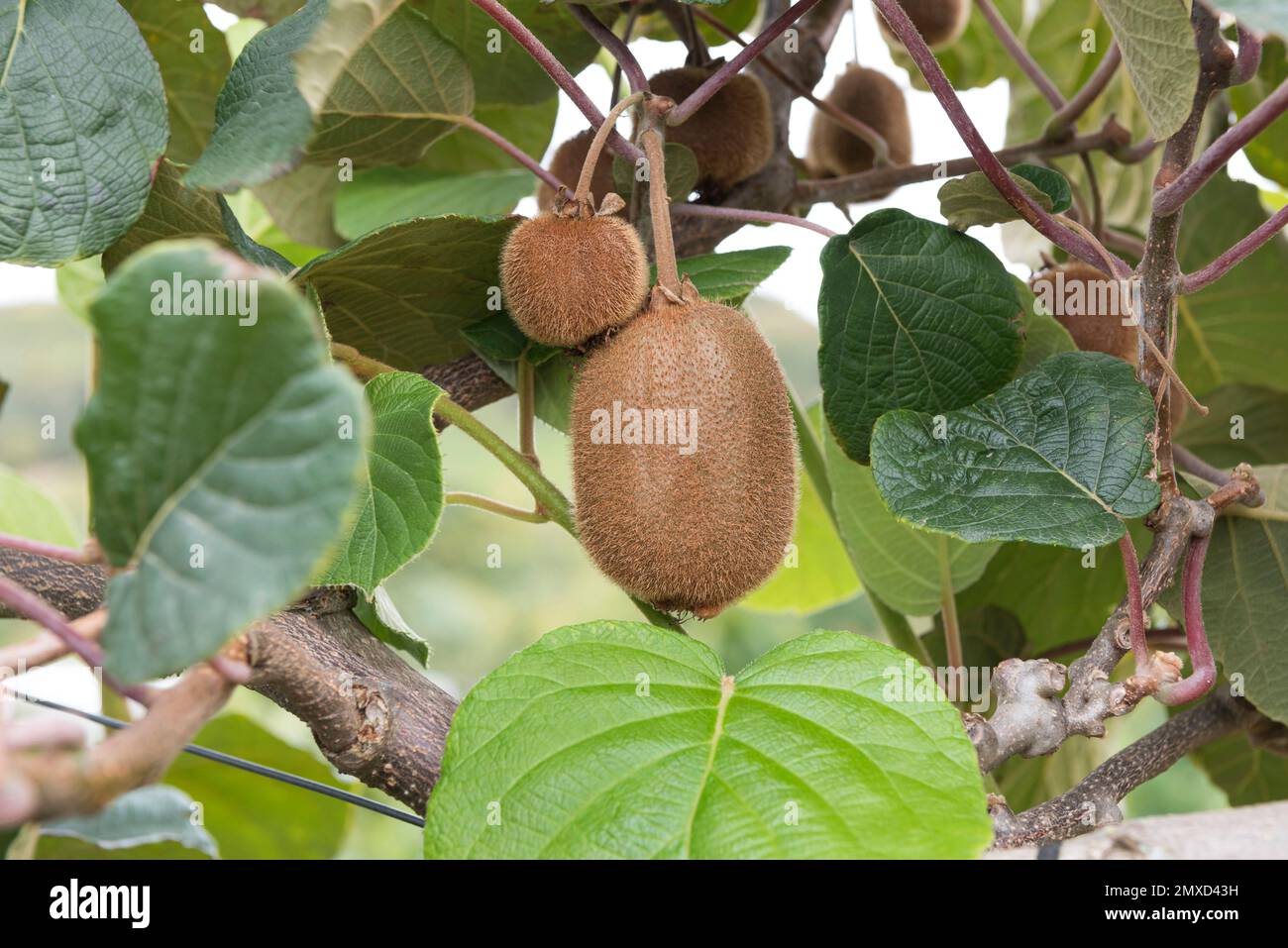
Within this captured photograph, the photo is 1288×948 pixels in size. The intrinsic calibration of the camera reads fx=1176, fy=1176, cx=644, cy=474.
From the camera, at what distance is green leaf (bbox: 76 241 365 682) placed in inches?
9.0

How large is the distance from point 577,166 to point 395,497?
0.23m

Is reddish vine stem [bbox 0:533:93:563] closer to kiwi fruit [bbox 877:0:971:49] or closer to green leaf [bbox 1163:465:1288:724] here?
green leaf [bbox 1163:465:1288:724]

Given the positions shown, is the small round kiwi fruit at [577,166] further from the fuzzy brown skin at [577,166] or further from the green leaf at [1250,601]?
the green leaf at [1250,601]

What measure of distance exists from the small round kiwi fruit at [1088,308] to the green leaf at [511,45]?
0.25 m

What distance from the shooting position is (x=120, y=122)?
17.0 inches

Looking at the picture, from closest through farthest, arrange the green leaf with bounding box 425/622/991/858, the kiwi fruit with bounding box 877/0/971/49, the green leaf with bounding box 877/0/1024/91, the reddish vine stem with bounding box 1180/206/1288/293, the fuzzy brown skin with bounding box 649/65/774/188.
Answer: the green leaf with bounding box 425/622/991/858, the reddish vine stem with bounding box 1180/206/1288/293, the fuzzy brown skin with bounding box 649/65/774/188, the kiwi fruit with bounding box 877/0/971/49, the green leaf with bounding box 877/0/1024/91

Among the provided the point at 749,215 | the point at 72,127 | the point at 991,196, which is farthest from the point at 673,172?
the point at 72,127

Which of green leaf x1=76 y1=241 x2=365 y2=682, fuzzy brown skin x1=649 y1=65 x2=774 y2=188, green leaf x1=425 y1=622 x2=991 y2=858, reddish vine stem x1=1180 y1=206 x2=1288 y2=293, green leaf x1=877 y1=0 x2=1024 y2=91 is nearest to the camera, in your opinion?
green leaf x1=76 y1=241 x2=365 y2=682

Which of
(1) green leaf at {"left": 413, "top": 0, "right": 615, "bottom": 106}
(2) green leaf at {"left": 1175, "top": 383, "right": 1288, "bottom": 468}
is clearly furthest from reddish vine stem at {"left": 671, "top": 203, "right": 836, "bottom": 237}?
(2) green leaf at {"left": 1175, "top": 383, "right": 1288, "bottom": 468}

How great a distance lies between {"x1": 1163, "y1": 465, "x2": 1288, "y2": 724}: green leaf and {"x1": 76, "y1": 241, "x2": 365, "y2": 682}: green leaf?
40cm

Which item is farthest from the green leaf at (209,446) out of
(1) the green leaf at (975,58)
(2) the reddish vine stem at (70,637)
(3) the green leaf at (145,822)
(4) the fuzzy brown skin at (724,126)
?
(1) the green leaf at (975,58)

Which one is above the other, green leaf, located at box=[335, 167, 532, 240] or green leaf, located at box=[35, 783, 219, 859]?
green leaf, located at box=[335, 167, 532, 240]

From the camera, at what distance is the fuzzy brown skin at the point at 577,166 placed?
1.86ft
